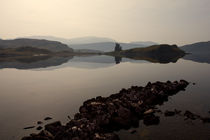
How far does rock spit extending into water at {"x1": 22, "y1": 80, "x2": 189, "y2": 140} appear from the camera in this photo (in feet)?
60.2

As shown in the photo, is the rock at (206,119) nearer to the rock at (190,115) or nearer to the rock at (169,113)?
the rock at (190,115)

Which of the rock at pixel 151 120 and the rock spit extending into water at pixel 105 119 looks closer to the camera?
the rock spit extending into water at pixel 105 119

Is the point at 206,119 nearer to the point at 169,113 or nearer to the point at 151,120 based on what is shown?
the point at 169,113

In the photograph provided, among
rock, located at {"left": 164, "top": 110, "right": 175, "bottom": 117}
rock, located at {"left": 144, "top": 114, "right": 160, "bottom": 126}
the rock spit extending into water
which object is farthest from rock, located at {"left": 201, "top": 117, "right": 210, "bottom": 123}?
the rock spit extending into water

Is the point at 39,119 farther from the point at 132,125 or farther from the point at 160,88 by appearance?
the point at 160,88

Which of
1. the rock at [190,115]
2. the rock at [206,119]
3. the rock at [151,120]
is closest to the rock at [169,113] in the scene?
the rock at [190,115]

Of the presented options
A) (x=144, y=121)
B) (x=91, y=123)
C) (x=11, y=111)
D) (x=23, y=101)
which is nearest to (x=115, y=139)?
(x=91, y=123)

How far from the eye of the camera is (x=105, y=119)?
22156mm

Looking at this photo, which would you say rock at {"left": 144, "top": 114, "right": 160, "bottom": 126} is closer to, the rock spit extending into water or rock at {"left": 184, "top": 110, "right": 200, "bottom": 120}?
the rock spit extending into water

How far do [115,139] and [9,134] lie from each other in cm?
1241

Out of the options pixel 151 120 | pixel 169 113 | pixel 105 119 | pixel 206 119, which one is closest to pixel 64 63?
pixel 105 119

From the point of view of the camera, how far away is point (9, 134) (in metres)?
19.8

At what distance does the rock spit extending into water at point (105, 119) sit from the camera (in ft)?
60.2

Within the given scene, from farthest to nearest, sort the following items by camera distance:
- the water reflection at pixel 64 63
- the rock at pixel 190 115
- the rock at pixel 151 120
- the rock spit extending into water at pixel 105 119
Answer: the water reflection at pixel 64 63 < the rock at pixel 190 115 < the rock at pixel 151 120 < the rock spit extending into water at pixel 105 119
